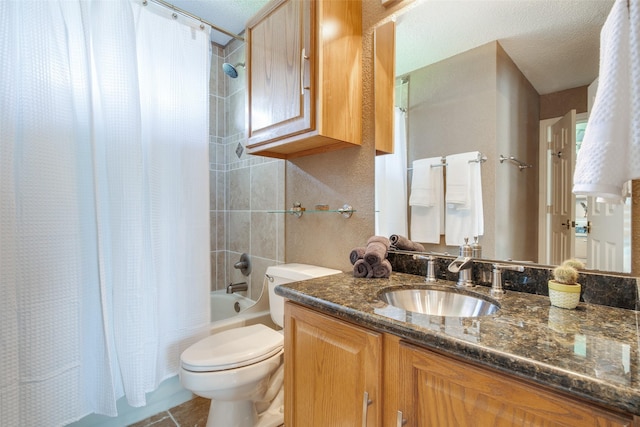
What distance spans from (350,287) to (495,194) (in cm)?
64

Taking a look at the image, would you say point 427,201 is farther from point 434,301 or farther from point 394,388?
point 394,388

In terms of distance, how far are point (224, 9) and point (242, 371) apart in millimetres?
2283

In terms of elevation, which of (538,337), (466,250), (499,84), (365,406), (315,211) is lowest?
(365,406)

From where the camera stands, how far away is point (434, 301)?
3.26 feet

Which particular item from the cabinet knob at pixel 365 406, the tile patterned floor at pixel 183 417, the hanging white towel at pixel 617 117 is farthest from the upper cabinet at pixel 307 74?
the tile patterned floor at pixel 183 417

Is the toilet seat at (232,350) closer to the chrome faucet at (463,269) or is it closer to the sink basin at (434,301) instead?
the sink basin at (434,301)

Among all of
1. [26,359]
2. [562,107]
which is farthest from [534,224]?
[26,359]

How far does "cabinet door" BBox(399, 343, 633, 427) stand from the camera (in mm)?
458

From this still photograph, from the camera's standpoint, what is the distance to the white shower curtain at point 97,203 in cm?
105

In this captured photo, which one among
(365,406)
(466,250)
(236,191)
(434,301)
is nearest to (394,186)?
(466,250)

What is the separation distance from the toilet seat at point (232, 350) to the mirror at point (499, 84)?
0.86 meters

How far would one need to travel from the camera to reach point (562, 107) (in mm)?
895

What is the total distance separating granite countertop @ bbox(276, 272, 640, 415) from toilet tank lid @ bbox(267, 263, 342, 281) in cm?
49

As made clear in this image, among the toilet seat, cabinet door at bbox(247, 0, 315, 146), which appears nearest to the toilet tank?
the toilet seat
